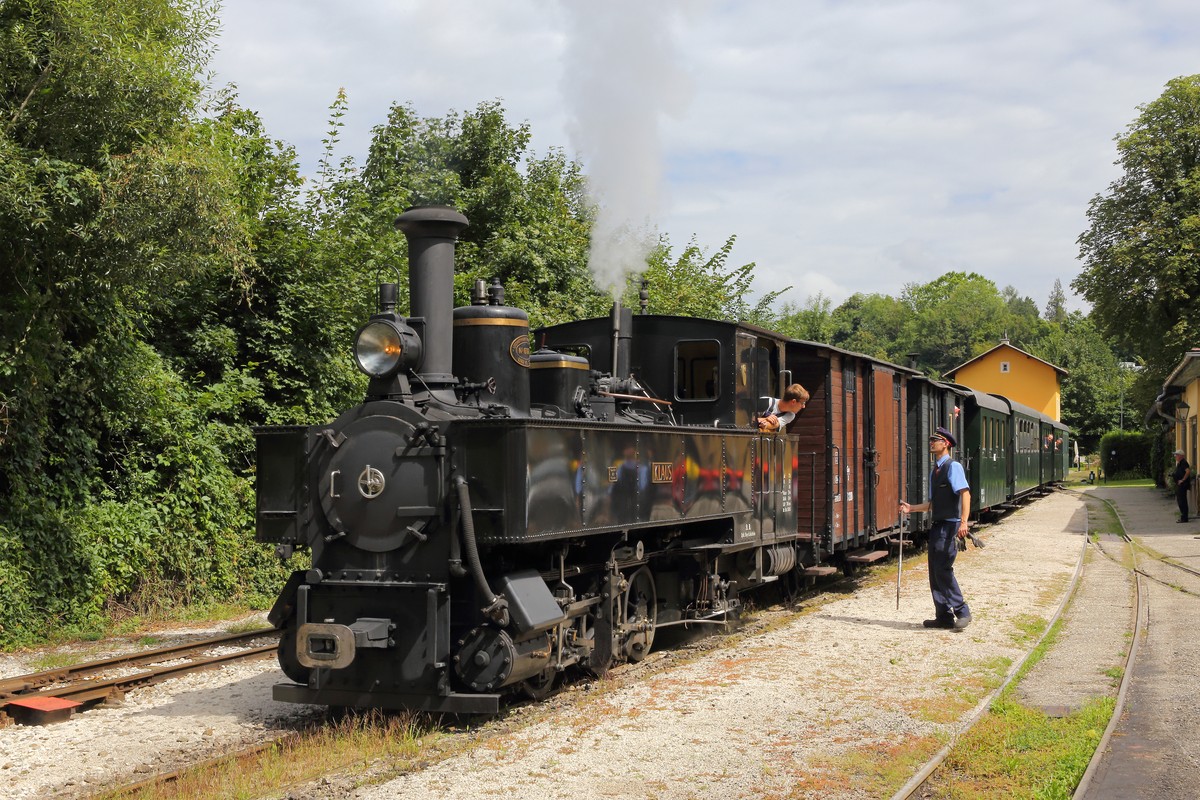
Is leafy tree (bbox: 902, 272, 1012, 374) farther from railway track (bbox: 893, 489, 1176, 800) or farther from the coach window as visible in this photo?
the coach window

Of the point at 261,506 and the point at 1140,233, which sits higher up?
the point at 1140,233

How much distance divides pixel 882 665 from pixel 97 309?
25.9ft

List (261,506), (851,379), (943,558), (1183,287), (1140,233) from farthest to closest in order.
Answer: (1140,233) < (1183,287) < (851,379) < (943,558) < (261,506)

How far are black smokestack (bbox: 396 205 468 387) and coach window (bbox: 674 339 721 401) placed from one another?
3.18 m

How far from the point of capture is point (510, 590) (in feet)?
19.7

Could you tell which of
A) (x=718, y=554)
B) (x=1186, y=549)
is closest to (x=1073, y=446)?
(x=1186, y=549)

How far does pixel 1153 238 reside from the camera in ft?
107

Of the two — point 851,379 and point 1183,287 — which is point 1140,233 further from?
point 851,379

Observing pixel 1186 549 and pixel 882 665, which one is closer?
Answer: pixel 882 665

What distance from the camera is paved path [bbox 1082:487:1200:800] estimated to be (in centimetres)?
514

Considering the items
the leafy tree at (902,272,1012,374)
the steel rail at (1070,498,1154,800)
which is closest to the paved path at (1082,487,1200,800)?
the steel rail at (1070,498,1154,800)

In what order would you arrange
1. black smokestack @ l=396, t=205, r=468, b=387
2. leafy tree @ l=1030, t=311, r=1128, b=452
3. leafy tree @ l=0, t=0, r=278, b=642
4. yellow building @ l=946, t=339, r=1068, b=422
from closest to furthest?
black smokestack @ l=396, t=205, r=468, b=387 → leafy tree @ l=0, t=0, r=278, b=642 → yellow building @ l=946, t=339, r=1068, b=422 → leafy tree @ l=1030, t=311, r=1128, b=452

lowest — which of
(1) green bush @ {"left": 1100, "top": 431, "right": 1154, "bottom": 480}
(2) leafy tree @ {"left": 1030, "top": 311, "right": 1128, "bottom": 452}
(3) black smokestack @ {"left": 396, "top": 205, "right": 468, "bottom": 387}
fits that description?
(1) green bush @ {"left": 1100, "top": 431, "right": 1154, "bottom": 480}

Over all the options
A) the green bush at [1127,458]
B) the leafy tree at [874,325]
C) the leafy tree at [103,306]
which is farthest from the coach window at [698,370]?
the leafy tree at [874,325]
